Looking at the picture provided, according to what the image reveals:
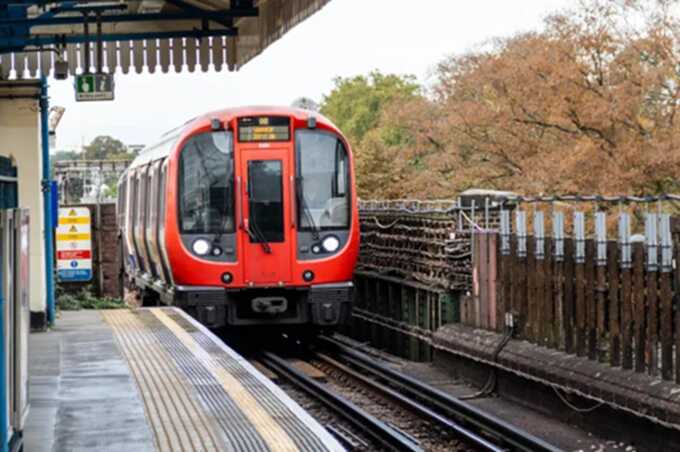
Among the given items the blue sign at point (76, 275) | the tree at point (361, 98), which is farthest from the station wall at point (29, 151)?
the tree at point (361, 98)

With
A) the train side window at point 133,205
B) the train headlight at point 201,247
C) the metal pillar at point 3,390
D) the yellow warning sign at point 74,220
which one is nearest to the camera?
the metal pillar at point 3,390

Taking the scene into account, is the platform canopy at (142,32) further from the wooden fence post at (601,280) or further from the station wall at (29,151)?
the wooden fence post at (601,280)

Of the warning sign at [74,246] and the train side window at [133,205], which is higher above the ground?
the train side window at [133,205]

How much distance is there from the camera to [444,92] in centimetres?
3186

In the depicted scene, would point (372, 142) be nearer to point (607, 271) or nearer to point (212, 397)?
point (607, 271)

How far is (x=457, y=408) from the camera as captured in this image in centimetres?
1213

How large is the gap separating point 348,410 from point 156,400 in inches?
170

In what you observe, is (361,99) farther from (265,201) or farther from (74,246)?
(265,201)

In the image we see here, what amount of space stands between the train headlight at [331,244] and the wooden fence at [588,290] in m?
2.54

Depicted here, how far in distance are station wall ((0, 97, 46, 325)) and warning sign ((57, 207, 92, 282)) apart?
19.5 feet

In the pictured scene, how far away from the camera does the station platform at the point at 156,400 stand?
22.5 ft

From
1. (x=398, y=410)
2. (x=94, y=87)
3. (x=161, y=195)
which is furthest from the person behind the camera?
(x=161, y=195)

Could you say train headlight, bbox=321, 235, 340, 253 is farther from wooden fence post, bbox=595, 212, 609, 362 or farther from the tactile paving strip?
wooden fence post, bbox=595, 212, 609, 362

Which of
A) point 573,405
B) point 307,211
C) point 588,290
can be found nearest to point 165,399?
point 573,405
